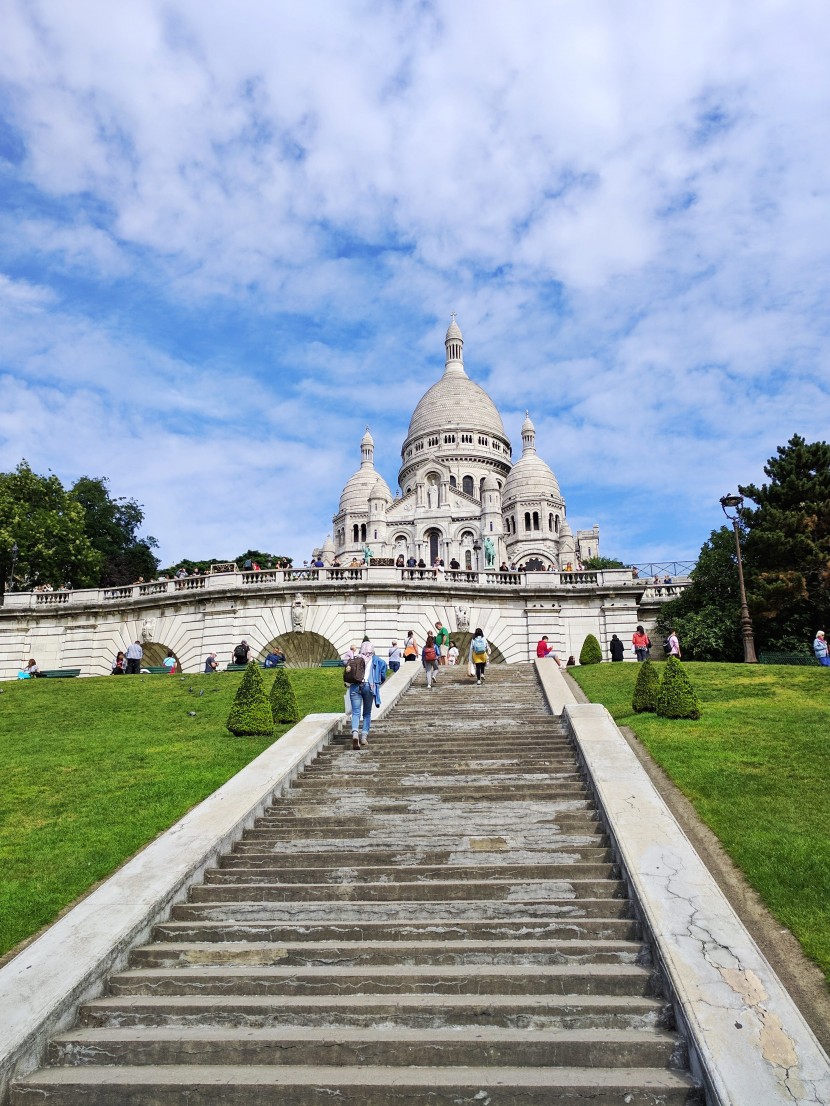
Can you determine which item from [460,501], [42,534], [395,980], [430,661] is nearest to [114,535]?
[42,534]

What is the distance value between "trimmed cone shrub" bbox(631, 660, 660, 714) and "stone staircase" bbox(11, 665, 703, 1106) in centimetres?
600

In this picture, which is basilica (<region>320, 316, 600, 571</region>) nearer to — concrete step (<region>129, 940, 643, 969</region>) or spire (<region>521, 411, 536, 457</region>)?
spire (<region>521, 411, 536, 457</region>)

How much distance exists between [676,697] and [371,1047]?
11.1 metres

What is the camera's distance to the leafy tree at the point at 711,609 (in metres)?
29.9

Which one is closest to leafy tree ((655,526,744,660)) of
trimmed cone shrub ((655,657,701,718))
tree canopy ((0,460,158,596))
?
trimmed cone shrub ((655,657,701,718))

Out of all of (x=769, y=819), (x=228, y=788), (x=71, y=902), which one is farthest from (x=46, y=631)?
(x=769, y=819)

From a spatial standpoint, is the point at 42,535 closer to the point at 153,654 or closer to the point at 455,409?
the point at 153,654

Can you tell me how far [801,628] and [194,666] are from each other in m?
21.4

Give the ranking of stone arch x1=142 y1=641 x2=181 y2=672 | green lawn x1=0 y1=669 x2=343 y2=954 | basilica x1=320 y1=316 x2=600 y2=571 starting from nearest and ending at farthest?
green lawn x1=0 y1=669 x2=343 y2=954 → stone arch x1=142 y1=641 x2=181 y2=672 → basilica x1=320 y1=316 x2=600 y2=571

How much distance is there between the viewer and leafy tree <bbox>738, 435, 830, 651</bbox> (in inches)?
1157

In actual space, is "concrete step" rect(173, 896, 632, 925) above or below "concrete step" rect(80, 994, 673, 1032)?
above

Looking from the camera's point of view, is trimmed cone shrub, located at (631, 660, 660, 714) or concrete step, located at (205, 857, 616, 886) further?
trimmed cone shrub, located at (631, 660, 660, 714)

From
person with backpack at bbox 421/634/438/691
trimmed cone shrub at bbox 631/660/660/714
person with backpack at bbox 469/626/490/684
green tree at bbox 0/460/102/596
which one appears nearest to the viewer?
trimmed cone shrub at bbox 631/660/660/714

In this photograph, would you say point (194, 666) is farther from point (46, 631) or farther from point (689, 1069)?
point (689, 1069)
